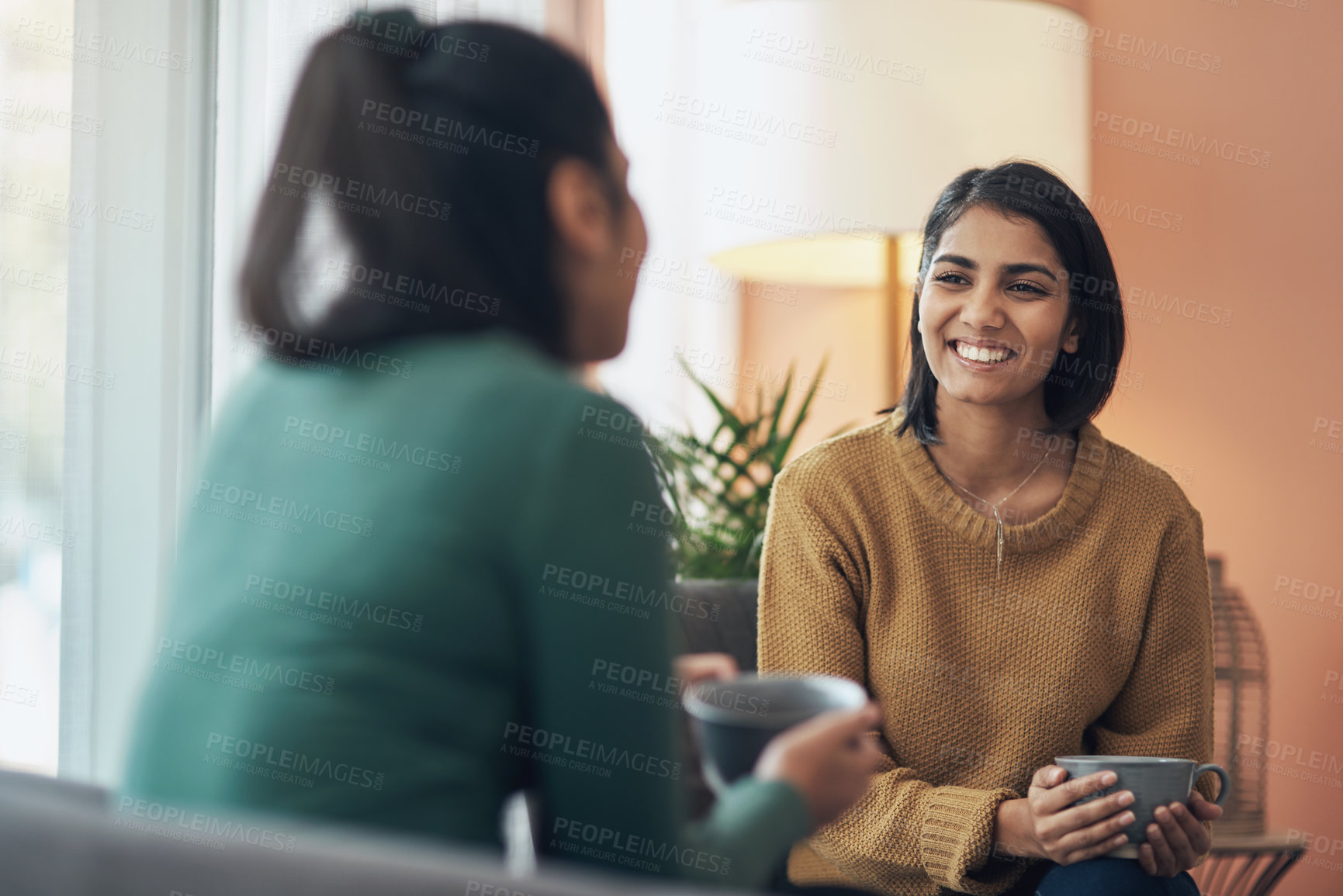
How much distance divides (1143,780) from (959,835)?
8.6 inches

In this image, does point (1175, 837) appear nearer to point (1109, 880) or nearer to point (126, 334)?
point (1109, 880)

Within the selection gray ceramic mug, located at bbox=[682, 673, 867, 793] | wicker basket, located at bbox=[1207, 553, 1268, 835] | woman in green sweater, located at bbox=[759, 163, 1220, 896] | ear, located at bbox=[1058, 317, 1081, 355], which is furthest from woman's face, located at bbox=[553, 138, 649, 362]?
wicker basket, located at bbox=[1207, 553, 1268, 835]

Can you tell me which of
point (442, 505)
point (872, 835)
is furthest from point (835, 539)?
point (442, 505)

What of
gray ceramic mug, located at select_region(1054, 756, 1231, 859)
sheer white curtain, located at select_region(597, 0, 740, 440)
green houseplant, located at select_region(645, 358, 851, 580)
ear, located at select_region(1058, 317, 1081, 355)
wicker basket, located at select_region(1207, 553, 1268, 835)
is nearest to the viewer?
gray ceramic mug, located at select_region(1054, 756, 1231, 859)

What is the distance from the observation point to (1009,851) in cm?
128

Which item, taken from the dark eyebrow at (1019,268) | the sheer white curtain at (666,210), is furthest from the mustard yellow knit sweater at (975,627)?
the sheer white curtain at (666,210)

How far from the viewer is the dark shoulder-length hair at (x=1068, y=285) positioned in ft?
4.92

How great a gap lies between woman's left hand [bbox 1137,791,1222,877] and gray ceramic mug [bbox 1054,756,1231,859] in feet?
0.04

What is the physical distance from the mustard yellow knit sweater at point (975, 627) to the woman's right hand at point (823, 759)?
0.65m

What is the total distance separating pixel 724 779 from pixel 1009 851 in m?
0.70

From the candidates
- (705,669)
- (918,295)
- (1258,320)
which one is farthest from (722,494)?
(705,669)

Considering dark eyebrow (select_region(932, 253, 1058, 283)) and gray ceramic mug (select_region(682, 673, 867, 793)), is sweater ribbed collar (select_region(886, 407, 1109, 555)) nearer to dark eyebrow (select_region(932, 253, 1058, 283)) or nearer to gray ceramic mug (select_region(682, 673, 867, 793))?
dark eyebrow (select_region(932, 253, 1058, 283))

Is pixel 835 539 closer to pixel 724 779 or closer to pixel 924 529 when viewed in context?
pixel 924 529

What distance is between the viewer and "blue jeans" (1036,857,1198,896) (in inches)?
47.9
